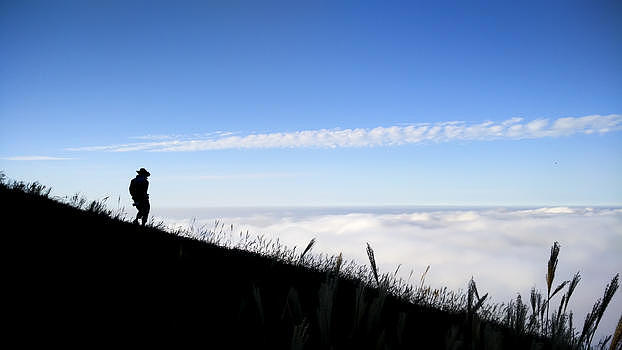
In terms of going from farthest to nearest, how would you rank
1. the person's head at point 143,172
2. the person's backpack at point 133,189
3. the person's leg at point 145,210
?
the person's head at point 143,172
the person's backpack at point 133,189
the person's leg at point 145,210

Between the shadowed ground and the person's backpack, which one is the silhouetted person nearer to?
the person's backpack

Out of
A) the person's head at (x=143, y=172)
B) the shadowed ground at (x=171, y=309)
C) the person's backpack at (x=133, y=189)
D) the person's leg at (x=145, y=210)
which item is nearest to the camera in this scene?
the shadowed ground at (x=171, y=309)

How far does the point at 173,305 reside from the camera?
2.41 metres

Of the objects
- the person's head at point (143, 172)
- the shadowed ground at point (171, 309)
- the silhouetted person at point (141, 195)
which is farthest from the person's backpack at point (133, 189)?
→ the shadowed ground at point (171, 309)

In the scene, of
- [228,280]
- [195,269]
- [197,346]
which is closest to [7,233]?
[195,269]

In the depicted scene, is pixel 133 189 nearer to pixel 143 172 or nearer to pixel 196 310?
pixel 143 172

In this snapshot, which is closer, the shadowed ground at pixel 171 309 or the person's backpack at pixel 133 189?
the shadowed ground at pixel 171 309

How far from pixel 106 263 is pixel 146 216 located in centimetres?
820

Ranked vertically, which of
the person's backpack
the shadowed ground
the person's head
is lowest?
the shadowed ground

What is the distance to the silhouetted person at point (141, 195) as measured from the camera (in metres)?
11.3

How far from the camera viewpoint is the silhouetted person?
37.0 feet

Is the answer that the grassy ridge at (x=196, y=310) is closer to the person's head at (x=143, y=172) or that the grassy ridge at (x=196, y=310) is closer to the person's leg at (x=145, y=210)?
the person's leg at (x=145, y=210)

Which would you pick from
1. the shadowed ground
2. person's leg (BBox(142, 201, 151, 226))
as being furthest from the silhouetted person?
the shadowed ground

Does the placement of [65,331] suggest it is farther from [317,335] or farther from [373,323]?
[373,323]
